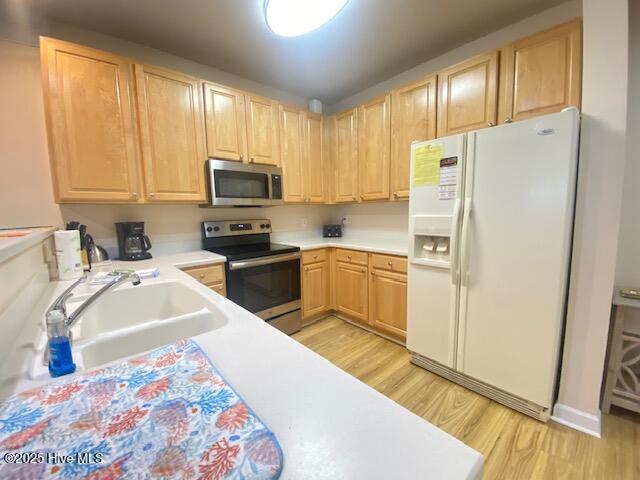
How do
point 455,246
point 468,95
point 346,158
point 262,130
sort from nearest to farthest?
point 455,246, point 468,95, point 262,130, point 346,158

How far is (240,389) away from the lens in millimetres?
549

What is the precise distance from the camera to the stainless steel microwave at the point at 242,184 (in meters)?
2.25

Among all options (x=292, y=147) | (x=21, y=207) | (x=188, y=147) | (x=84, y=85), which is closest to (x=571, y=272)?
(x=292, y=147)

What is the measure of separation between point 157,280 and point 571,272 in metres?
2.24

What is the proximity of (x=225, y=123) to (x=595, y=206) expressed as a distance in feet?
8.44

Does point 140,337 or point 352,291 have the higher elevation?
point 140,337

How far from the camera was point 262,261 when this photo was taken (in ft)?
7.63

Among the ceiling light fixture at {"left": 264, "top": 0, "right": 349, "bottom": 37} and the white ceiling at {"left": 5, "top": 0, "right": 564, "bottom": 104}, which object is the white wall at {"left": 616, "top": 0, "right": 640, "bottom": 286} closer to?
the white ceiling at {"left": 5, "top": 0, "right": 564, "bottom": 104}

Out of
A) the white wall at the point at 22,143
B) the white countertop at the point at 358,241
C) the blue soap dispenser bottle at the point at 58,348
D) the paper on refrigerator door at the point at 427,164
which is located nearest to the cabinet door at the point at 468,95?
the paper on refrigerator door at the point at 427,164

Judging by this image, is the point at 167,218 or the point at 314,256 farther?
the point at 314,256

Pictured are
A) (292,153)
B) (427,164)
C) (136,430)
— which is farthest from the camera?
(292,153)

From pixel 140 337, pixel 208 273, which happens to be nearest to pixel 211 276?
pixel 208 273

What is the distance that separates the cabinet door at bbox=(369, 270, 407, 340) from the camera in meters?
2.34

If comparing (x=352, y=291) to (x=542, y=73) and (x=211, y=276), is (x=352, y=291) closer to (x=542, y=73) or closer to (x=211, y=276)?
(x=211, y=276)
